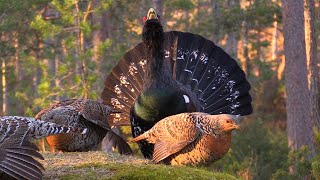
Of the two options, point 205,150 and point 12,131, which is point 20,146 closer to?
point 12,131

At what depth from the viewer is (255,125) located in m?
22.2

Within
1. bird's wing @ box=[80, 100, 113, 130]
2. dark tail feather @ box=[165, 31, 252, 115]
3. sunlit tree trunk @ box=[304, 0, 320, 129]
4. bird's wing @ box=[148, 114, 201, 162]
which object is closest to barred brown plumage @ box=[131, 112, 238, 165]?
bird's wing @ box=[148, 114, 201, 162]

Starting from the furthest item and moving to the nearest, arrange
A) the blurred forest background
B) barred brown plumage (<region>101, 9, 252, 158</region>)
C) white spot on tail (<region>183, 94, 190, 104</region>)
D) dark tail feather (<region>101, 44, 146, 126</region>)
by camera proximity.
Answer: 1. the blurred forest background
2. dark tail feather (<region>101, 44, 146, 126</region>)
3. barred brown plumage (<region>101, 9, 252, 158</region>)
4. white spot on tail (<region>183, 94, 190, 104</region>)

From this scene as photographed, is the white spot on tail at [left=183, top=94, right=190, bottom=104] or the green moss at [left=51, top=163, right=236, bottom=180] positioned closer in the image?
the green moss at [left=51, top=163, right=236, bottom=180]

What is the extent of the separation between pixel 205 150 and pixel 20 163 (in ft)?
6.68

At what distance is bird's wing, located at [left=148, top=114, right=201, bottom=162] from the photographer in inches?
276

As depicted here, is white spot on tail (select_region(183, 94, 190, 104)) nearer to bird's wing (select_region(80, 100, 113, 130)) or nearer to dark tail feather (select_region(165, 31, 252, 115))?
dark tail feather (select_region(165, 31, 252, 115))

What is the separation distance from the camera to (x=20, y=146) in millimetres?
6109

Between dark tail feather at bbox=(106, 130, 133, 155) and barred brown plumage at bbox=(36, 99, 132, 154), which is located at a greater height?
barred brown plumage at bbox=(36, 99, 132, 154)

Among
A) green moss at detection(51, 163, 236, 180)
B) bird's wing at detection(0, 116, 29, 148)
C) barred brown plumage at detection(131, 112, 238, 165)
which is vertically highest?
bird's wing at detection(0, 116, 29, 148)

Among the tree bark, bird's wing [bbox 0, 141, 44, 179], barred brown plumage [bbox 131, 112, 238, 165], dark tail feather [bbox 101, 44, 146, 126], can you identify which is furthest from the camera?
the tree bark

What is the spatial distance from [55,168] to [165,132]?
1418 millimetres

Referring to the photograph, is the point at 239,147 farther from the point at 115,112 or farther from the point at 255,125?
the point at 115,112

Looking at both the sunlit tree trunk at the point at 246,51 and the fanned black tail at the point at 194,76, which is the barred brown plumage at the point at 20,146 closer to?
the fanned black tail at the point at 194,76
